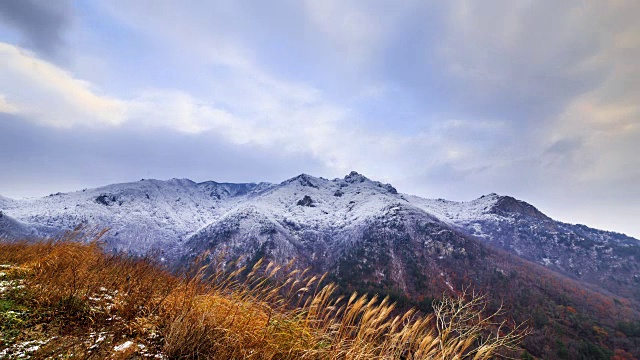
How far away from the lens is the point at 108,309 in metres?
3.93

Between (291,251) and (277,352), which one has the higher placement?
(277,352)

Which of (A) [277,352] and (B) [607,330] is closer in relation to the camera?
(A) [277,352]

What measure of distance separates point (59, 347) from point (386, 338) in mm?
3927

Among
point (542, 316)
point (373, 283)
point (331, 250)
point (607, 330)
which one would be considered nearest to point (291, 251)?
point (331, 250)

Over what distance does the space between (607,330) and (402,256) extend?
93.0 m

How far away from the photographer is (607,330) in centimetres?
11612

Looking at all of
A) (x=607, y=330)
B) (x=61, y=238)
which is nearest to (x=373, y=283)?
(x=607, y=330)

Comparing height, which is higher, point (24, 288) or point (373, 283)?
point (24, 288)

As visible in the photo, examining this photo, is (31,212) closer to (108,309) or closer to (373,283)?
(373,283)

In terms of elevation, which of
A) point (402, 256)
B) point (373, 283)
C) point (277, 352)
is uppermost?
point (277, 352)

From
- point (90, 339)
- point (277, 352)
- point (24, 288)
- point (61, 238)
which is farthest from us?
point (61, 238)

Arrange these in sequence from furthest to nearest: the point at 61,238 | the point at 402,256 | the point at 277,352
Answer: the point at 402,256 → the point at 61,238 → the point at 277,352

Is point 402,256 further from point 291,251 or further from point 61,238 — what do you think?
point 61,238

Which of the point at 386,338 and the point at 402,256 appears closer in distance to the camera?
the point at 386,338
